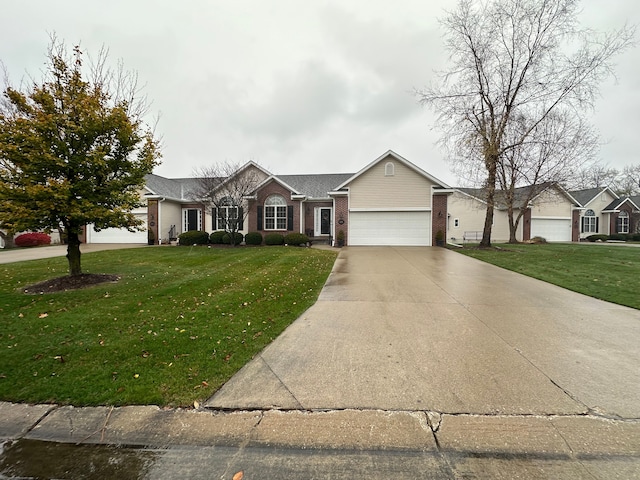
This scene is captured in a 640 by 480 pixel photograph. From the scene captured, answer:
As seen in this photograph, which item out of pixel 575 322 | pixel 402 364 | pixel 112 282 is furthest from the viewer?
pixel 112 282

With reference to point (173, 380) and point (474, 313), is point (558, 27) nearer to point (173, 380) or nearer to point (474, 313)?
point (474, 313)

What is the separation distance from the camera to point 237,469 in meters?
2.11

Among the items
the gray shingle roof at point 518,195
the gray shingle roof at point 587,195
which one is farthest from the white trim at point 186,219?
the gray shingle roof at point 587,195

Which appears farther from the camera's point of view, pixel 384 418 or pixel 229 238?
pixel 229 238

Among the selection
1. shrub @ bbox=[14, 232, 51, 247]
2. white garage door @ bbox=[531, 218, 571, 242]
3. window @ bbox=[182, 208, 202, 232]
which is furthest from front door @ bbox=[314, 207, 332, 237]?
white garage door @ bbox=[531, 218, 571, 242]

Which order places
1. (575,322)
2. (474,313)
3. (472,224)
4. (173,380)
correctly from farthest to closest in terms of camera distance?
1. (472,224)
2. (474,313)
3. (575,322)
4. (173,380)

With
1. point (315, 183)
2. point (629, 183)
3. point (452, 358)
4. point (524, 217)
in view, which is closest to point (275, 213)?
point (315, 183)

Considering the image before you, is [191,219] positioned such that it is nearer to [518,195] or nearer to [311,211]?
[311,211]

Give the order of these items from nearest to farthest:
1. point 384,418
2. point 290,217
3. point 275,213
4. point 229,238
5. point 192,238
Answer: point 384,418 → point 229,238 → point 192,238 → point 290,217 → point 275,213

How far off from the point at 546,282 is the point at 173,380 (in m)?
9.63

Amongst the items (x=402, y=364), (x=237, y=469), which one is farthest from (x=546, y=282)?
(x=237, y=469)

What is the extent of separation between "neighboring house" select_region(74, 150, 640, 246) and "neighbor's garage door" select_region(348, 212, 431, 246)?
60 mm

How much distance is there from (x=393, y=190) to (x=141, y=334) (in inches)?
656

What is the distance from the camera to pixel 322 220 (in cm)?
2214
